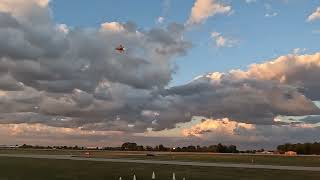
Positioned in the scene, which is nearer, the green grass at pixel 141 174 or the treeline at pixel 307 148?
the green grass at pixel 141 174

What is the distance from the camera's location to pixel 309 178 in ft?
152

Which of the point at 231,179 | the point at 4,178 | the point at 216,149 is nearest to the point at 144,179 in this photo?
the point at 231,179

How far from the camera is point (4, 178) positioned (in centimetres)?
4341

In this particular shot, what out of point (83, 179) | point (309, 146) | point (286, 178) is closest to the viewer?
point (83, 179)

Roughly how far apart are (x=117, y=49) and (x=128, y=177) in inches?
690

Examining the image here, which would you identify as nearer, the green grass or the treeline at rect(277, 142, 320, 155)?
the green grass

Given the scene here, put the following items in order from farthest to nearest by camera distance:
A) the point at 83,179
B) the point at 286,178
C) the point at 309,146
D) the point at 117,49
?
the point at 309,146 → the point at 117,49 → the point at 286,178 → the point at 83,179

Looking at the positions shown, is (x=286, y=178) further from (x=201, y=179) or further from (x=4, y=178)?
(x=4, y=178)

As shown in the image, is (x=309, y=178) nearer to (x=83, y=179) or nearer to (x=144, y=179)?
(x=144, y=179)

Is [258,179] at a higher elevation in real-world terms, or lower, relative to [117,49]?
lower

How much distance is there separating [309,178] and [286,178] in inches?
94.9

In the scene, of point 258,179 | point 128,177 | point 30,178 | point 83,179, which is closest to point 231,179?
point 258,179

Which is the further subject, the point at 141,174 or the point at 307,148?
the point at 307,148

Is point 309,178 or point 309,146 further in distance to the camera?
point 309,146
